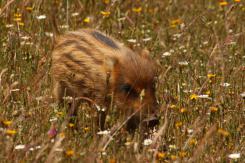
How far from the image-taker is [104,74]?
6.23 metres

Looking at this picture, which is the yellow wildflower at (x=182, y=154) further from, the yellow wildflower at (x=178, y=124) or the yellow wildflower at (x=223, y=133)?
the yellow wildflower at (x=178, y=124)

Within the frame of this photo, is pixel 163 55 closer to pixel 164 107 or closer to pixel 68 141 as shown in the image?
pixel 164 107

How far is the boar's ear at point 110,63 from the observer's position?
620cm

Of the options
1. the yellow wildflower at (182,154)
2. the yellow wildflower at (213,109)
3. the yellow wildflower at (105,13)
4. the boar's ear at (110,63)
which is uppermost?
the yellow wildflower at (105,13)

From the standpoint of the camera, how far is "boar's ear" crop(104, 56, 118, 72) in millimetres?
6199

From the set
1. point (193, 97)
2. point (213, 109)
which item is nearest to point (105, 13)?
point (193, 97)

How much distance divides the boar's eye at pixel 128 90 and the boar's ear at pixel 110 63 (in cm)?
16

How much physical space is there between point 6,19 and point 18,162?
369 centimetres

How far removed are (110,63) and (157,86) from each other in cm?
93

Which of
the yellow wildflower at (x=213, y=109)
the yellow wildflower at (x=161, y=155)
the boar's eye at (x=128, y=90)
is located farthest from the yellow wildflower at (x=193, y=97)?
the yellow wildflower at (x=161, y=155)

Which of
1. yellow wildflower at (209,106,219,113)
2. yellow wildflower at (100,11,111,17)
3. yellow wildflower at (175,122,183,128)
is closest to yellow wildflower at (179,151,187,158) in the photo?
yellow wildflower at (175,122,183,128)

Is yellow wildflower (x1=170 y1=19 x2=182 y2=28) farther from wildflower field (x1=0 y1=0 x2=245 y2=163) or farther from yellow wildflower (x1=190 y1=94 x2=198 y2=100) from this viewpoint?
yellow wildflower (x1=190 y1=94 x2=198 y2=100)

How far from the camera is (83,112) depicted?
6.53 m

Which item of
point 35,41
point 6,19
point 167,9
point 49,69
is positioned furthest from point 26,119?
point 167,9
